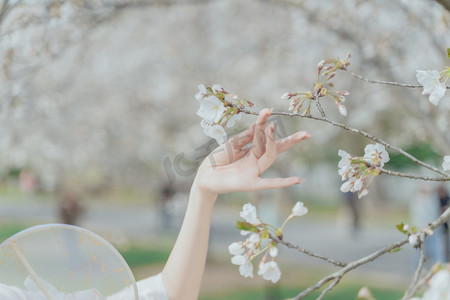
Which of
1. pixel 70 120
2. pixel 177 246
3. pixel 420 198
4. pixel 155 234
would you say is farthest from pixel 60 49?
pixel 155 234

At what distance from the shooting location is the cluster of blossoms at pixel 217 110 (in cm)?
126

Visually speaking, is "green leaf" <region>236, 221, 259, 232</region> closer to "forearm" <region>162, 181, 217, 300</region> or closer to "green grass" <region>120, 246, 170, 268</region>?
"forearm" <region>162, 181, 217, 300</region>

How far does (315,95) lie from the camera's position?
1.34 m

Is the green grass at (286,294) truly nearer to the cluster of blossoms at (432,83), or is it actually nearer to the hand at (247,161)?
the hand at (247,161)

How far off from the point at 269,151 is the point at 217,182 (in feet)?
0.69

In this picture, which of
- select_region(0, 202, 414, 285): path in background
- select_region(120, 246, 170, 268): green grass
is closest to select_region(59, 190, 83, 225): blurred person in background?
select_region(120, 246, 170, 268): green grass

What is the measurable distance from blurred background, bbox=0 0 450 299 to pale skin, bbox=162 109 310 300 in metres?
0.31

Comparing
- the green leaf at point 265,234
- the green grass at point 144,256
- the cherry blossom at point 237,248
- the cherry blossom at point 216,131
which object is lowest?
the green grass at point 144,256

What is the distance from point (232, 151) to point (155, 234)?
39.0 ft

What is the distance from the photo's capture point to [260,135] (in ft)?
4.15

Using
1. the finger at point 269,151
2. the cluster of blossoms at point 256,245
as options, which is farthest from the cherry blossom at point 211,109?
the cluster of blossoms at point 256,245

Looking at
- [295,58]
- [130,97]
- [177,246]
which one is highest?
[177,246]

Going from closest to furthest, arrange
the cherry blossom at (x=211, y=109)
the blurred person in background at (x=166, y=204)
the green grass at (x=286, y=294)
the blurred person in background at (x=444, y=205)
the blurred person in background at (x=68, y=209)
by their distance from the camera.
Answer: the cherry blossom at (x=211, y=109)
the green grass at (x=286, y=294)
the blurred person in background at (x=444, y=205)
the blurred person in background at (x=68, y=209)
the blurred person in background at (x=166, y=204)

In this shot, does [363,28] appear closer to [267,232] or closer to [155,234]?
[267,232]
